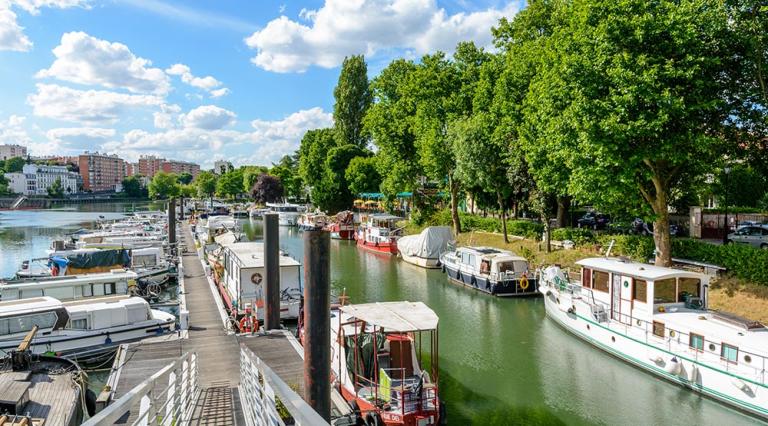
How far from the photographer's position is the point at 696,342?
17.8 metres

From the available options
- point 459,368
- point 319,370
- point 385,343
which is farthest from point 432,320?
point 459,368

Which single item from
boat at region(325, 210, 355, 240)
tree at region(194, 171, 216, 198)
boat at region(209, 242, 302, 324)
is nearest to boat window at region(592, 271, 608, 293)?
boat at region(209, 242, 302, 324)

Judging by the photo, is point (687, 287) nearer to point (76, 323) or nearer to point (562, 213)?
point (562, 213)

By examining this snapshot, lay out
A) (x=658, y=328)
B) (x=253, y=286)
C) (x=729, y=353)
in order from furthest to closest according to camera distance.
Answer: (x=253, y=286), (x=658, y=328), (x=729, y=353)

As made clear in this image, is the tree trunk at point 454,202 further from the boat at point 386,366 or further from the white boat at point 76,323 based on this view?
the boat at point 386,366

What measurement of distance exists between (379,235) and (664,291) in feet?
114

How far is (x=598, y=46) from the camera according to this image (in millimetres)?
25312

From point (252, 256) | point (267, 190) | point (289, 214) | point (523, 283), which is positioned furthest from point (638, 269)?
point (267, 190)

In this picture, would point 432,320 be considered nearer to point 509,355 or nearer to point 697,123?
point 509,355

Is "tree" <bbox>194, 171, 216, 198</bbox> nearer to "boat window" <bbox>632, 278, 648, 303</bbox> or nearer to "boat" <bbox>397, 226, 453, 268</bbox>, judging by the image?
"boat" <bbox>397, 226, 453, 268</bbox>

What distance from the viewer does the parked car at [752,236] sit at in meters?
33.3

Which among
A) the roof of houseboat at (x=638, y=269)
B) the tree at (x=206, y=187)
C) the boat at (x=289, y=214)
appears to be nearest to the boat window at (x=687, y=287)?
the roof of houseboat at (x=638, y=269)

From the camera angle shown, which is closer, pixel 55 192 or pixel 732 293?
pixel 732 293

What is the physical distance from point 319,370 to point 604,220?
42111 mm
